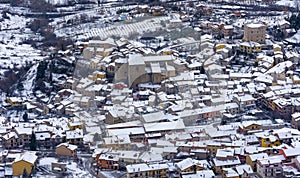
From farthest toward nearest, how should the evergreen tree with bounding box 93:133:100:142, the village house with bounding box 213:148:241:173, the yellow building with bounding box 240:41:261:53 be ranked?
1. the yellow building with bounding box 240:41:261:53
2. the evergreen tree with bounding box 93:133:100:142
3. the village house with bounding box 213:148:241:173

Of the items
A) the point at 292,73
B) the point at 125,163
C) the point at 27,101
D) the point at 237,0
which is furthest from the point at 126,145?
the point at 237,0

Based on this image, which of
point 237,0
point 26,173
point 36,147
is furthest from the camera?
point 237,0

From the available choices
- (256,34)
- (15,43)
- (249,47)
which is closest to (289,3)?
(256,34)

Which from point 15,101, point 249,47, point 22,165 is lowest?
point 22,165

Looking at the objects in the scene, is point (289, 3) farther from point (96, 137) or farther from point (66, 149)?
point (66, 149)

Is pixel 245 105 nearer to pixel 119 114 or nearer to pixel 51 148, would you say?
pixel 119 114

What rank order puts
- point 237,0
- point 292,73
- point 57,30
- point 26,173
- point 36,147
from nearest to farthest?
point 26,173 < point 36,147 < point 292,73 < point 57,30 < point 237,0

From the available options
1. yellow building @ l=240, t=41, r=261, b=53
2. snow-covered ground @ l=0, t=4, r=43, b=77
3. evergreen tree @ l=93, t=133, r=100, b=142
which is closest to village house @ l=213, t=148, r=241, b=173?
evergreen tree @ l=93, t=133, r=100, b=142

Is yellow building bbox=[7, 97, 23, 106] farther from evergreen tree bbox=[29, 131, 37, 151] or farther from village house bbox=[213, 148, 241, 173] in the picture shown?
village house bbox=[213, 148, 241, 173]

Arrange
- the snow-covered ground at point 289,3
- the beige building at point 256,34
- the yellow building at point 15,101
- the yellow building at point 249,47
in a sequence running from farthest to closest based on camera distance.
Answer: the snow-covered ground at point 289,3, the beige building at point 256,34, the yellow building at point 249,47, the yellow building at point 15,101

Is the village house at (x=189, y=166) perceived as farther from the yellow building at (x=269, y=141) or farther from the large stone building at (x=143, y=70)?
the large stone building at (x=143, y=70)

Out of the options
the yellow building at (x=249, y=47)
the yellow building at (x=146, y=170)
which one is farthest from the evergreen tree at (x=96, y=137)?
the yellow building at (x=249, y=47)
